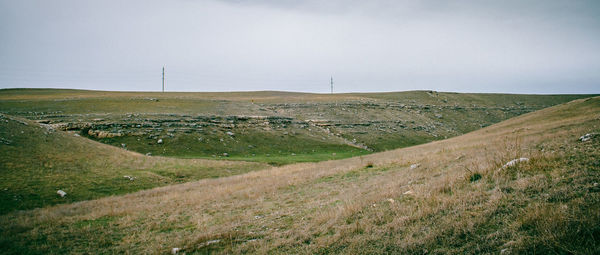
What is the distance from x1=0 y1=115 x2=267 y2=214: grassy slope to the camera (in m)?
16.2

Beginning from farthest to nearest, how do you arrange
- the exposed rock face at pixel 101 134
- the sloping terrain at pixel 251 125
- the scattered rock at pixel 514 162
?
1. the sloping terrain at pixel 251 125
2. the exposed rock face at pixel 101 134
3. the scattered rock at pixel 514 162

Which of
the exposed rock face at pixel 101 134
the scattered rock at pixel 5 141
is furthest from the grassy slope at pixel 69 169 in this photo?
the exposed rock face at pixel 101 134

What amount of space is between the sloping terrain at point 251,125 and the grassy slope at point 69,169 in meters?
7.87

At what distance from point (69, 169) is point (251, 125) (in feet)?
98.2

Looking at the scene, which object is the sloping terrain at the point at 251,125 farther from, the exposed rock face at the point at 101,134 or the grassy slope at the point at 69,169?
the grassy slope at the point at 69,169

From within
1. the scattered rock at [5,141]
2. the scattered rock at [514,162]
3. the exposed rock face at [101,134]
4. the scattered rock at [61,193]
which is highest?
the scattered rock at [514,162]

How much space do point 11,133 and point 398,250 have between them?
98.5ft

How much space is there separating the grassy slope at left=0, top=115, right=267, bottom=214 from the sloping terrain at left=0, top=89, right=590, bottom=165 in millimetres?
7872

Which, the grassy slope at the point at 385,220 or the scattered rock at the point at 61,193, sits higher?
the grassy slope at the point at 385,220

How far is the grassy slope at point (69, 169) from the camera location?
16.2 m

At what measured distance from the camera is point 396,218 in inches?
243

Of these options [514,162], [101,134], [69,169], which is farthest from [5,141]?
[514,162]

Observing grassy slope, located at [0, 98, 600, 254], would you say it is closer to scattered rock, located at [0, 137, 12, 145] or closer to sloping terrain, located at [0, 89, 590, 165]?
scattered rock, located at [0, 137, 12, 145]

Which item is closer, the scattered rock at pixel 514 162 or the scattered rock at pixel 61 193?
the scattered rock at pixel 514 162
